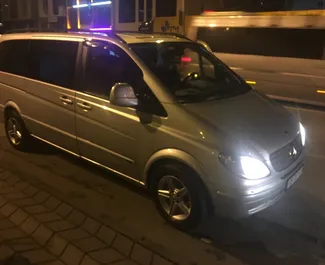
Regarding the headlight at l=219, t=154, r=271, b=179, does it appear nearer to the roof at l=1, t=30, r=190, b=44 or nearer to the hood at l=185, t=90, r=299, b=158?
the hood at l=185, t=90, r=299, b=158

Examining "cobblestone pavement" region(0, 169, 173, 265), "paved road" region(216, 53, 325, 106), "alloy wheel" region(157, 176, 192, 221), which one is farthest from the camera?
"paved road" region(216, 53, 325, 106)

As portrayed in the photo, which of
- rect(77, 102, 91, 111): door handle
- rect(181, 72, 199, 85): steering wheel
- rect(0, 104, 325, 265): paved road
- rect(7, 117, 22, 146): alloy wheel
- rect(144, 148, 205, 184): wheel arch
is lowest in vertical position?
rect(0, 104, 325, 265): paved road

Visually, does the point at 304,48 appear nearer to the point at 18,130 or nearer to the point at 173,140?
the point at 173,140

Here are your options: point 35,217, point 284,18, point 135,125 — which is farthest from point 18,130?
point 284,18

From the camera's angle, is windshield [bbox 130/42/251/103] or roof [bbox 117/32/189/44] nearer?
windshield [bbox 130/42/251/103]

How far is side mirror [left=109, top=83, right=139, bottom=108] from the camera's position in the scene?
154 inches

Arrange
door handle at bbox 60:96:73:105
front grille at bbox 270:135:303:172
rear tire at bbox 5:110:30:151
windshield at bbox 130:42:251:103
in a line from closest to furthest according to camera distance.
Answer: front grille at bbox 270:135:303:172, windshield at bbox 130:42:251:103, door handle at bbox 60:96:73:105, rear tire at bbox 5:110:30:151

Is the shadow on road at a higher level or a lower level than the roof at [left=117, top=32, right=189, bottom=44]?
lower

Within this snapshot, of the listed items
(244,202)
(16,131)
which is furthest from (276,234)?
(16,131)

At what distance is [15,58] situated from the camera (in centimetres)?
577

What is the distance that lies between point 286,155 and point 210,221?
943 mm

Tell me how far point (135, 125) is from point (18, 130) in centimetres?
259

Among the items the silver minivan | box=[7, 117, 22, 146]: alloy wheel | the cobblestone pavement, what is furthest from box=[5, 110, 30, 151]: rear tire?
the cobblestone pavement

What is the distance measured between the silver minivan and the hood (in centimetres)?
1
